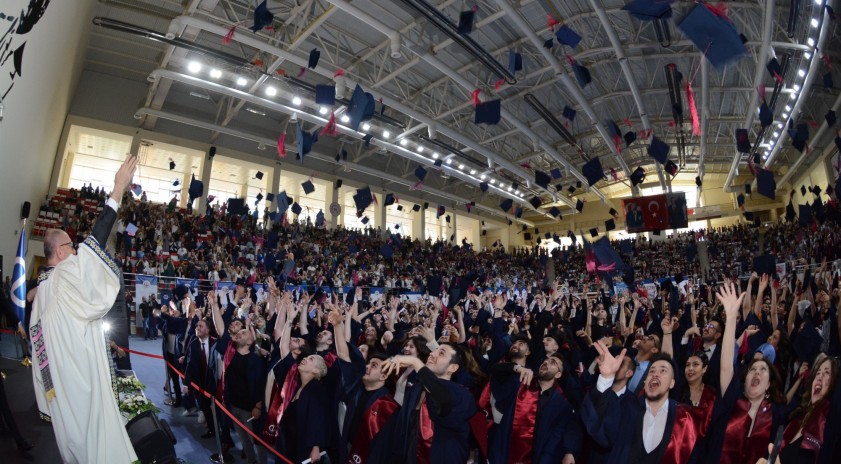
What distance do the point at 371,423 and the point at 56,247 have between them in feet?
7.26

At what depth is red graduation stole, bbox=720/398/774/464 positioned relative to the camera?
248cm

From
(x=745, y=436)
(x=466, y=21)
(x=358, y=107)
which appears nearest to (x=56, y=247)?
(x=745, y=436)

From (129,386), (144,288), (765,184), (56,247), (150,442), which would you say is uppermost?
(765,184)

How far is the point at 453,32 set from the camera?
11477 mm

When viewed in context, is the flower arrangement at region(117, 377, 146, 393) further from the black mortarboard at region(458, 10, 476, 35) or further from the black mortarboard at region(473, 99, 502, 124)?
the black mortarboard at region(473, 99, 502, 124)

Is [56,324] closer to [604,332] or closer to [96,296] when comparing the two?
[96,296]

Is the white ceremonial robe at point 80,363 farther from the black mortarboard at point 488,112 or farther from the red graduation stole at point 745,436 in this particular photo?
the black mortarboard at point 488,112

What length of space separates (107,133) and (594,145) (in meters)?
23.1

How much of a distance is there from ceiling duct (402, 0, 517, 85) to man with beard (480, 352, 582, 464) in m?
9.54

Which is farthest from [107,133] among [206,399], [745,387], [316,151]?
[745,387]

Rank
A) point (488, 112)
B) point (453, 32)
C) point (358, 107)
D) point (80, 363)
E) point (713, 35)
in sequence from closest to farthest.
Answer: point (80, 363) < point (713, 35) < point (358, 107) < point (453, 32) < point (488, 112)

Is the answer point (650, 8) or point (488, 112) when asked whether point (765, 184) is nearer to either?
point (650, 8)

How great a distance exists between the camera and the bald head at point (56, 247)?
2.61m

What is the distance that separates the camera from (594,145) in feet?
81.3
